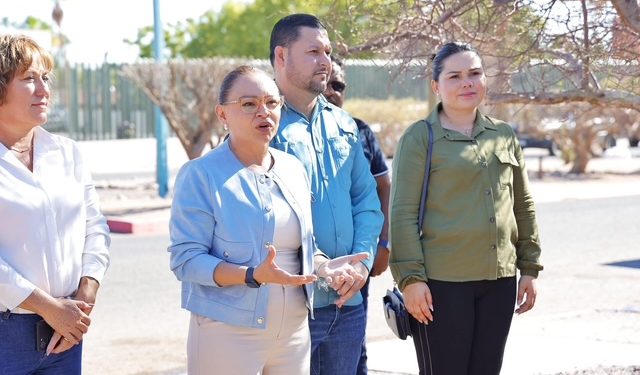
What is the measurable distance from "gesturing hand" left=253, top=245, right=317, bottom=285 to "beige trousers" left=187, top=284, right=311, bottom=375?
0.25m

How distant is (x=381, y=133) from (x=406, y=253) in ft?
84.5

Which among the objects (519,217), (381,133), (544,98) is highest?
(544,98)

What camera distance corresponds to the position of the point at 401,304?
502cm

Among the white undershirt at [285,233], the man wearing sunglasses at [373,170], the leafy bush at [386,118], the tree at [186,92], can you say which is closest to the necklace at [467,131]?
the man wearing sunglasses at [373,170]

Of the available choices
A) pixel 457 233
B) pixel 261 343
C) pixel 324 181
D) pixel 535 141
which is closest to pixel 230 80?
pixel 324 181

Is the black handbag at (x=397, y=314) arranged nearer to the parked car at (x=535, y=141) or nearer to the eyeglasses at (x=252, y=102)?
the eyeglasses at (x=252, y=102)

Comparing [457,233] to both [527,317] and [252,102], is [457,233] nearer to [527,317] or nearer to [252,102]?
[252,102]

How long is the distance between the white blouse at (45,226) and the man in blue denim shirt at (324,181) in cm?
88

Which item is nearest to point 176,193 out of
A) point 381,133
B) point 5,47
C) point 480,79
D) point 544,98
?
point 5,47

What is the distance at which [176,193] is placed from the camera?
13.9 feet

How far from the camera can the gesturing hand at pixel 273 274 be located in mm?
3891

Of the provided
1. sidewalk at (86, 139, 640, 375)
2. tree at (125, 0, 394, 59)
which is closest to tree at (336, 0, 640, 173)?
sidewalk at (86, 139, 640, 375)

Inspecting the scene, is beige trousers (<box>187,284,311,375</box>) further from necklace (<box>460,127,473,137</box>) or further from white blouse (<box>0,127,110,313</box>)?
necklace (<box>460,127,473,137</box>)

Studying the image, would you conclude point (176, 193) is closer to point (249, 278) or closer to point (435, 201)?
point (249, 278)
